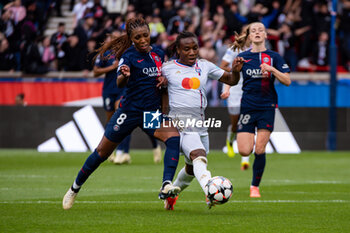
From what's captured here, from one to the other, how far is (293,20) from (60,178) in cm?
1183

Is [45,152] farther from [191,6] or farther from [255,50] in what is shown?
[255,50]

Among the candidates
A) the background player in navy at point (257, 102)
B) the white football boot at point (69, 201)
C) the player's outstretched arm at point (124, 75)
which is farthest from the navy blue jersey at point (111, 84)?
the player's outstretched arm at point (124, 75)

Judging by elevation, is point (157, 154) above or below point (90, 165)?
below

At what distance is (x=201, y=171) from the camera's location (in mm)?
7852

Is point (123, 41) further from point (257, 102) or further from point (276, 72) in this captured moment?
point (257, 102)

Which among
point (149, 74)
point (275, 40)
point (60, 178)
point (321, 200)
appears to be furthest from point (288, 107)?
point (149, 74)

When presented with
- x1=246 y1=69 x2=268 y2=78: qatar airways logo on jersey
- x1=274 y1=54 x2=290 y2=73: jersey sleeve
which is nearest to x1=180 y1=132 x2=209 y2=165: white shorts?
x1=274 y1=54 x2=290 y2=73: jersey sleeve

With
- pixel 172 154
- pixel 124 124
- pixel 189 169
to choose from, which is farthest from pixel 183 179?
pixel 124 124

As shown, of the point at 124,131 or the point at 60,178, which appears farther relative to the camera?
the point at 60,178

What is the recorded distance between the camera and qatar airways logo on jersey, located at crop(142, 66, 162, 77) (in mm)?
8477

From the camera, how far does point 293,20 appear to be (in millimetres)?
22344

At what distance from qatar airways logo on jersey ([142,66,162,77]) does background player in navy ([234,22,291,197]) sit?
193 centimetres

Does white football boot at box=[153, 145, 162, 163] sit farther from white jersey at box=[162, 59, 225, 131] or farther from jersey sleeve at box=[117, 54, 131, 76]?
jersey sleeve at box=[117, 54, 131, 76]

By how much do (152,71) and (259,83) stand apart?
2.27 metres
